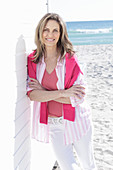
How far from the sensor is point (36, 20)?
2.50m

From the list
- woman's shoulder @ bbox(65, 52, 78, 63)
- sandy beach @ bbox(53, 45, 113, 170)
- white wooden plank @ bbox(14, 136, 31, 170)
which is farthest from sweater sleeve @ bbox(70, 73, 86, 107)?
white wooden plank @ bbox(14, 136, 31, 170)

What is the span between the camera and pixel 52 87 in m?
2.12

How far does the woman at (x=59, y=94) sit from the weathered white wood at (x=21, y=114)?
0.23 feet

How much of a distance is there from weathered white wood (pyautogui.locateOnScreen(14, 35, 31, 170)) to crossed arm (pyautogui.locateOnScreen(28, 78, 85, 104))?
88 mm

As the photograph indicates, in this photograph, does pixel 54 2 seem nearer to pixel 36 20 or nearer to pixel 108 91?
pixel 108 91

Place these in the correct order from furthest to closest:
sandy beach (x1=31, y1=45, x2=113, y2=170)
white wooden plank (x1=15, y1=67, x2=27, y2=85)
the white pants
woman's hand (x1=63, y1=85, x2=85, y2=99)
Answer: sandy beach (x1=31, y1=45, x2=113, y2=170) → the white pants → woman's hand (x1=63, y1=85, x2=85, y2=99) → white wooden plank (x1=15, y1=67, x2=27, y2=85)

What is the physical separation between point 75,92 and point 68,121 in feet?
0.84

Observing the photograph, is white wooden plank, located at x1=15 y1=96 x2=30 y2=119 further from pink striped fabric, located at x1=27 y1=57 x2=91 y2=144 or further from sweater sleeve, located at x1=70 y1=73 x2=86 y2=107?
sweater sleeve, located at x1=70 y1=73 x2=86 y2=107

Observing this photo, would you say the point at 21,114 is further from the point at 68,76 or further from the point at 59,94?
the point at 68,76

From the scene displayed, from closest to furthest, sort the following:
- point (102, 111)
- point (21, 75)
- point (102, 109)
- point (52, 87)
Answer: point (21, 75) < point (52, 87) < point (102, 111) < point (102, 109)

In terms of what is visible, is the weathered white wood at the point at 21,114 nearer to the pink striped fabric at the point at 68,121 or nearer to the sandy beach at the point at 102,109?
the pink striped fabric at the point at 68,121

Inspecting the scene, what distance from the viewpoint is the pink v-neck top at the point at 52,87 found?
2092 mm

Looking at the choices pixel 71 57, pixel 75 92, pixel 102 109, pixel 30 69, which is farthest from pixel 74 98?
pixel 102 109

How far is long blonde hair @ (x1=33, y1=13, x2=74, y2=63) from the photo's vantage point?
2006 mm
